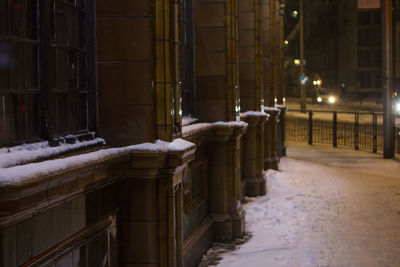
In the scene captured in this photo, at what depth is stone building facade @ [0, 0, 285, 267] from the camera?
11.9ft

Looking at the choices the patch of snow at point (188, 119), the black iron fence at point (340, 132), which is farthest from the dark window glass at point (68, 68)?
the black iron fence at point (340, 132)

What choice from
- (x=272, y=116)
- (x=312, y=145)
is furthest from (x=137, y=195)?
(x=312, y=145)

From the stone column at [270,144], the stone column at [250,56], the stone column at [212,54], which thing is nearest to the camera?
the stone column at [212,54]

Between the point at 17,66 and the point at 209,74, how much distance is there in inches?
194

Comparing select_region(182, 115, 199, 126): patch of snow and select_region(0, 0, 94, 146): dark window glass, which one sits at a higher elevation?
select_region(0, 0, 94, 146): dark window glass

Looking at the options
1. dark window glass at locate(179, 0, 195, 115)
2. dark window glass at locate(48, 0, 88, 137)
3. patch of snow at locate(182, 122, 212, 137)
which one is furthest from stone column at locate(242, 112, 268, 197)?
dark window glass at locate(48, 0, 88, 137)

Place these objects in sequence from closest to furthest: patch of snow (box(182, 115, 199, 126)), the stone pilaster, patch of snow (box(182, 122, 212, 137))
A: patch of snow (box(182, 122, 212, 137)) < patch of snow (box(182, 115, 199, 126)) < the stone pilaster

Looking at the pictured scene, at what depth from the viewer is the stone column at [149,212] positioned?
5180 mm

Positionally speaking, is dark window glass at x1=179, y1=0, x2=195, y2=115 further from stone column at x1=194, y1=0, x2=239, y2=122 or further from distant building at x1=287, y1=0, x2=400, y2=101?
distant building at x1=287, y1=0, x2=400, y2=101

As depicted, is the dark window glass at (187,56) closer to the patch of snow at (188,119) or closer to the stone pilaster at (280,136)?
the patch of snow at (188,119)

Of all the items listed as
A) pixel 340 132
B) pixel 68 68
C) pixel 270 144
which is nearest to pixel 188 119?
pixel 68 68

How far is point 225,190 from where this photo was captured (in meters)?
8.93

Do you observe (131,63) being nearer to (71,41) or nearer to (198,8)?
(71,41)

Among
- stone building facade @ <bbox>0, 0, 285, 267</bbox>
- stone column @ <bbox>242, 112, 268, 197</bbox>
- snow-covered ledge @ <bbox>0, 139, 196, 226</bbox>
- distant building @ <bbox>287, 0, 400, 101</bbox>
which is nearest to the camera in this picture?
snow-covered ledge @ <bbox>0, 139, 196, 226</bbox>
